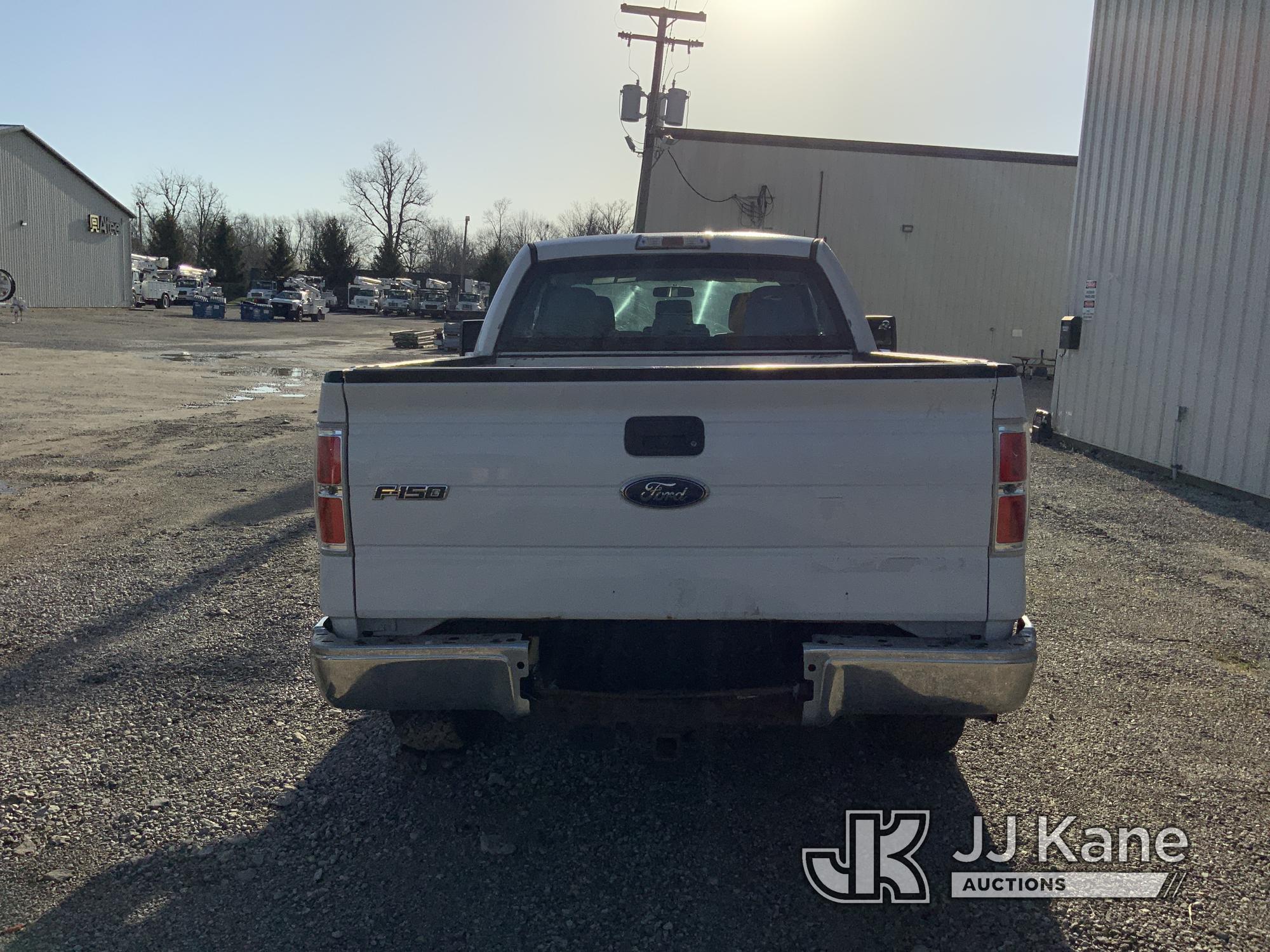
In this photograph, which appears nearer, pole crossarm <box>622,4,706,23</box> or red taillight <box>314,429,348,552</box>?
red taillight <box>314,429,348,552</box>

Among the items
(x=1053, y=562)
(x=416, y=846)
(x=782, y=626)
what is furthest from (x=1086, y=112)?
(x=416, y=846)

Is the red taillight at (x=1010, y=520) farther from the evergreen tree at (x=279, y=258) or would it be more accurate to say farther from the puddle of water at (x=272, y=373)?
the evergreen tree at (x=279, y=258)

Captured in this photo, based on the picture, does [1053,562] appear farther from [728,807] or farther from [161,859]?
[161,859]

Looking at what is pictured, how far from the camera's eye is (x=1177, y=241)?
431 inches

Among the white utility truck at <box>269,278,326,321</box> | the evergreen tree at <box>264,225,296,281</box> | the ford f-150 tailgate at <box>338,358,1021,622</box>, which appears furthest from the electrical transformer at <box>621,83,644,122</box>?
the evergreen tree at <box>264,225,296,281</box>

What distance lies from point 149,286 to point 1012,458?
212ft

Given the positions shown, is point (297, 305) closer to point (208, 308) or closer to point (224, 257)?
point (208, 308)

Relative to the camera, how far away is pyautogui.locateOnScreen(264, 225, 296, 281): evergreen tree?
74.9 m

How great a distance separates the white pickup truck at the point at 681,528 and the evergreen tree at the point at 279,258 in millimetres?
77093

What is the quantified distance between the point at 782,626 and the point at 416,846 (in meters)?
1.40

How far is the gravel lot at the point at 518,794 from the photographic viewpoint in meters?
2.96

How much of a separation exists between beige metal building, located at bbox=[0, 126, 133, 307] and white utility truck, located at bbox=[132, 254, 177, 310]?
7.61 feet

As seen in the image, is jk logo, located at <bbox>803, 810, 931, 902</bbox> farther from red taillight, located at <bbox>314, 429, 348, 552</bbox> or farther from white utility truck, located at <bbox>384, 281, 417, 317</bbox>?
white utility truck, located at <bbox>384, 281, 417, 317</bbox>

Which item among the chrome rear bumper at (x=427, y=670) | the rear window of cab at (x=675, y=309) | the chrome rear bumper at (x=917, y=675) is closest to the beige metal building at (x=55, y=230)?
the rear window of cab at (x=675, y=309)
